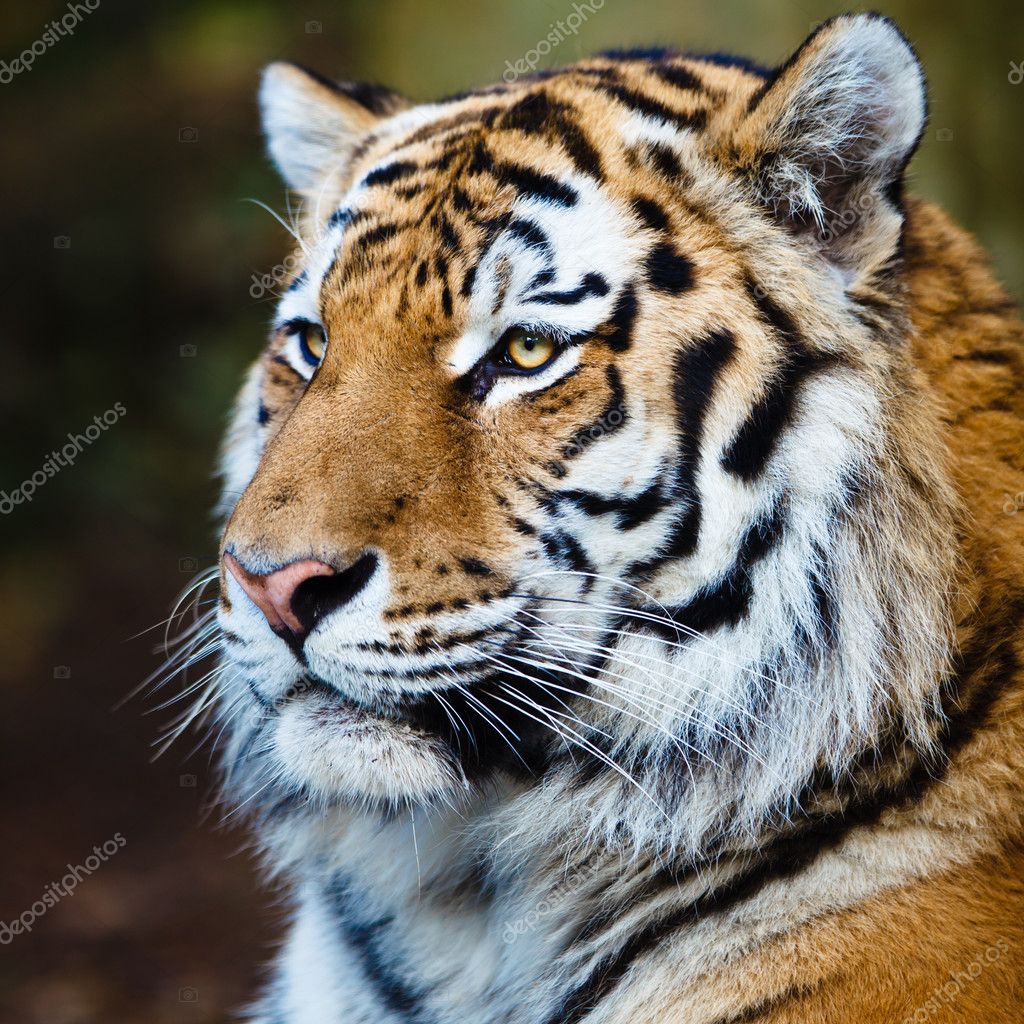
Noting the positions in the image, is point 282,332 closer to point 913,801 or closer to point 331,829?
point 331,829

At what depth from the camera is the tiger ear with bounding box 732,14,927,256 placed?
166 cm

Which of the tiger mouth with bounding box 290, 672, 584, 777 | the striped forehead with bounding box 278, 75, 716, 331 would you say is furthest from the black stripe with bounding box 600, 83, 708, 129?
the tiger mouth with bounding box 290, 672, 584, 777

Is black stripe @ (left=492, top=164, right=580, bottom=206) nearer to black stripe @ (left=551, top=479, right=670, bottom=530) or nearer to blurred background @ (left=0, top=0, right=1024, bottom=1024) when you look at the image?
black stripe @ (left=551, top=479, right=670, bottom=530)

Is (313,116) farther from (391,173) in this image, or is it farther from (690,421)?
(690,421)

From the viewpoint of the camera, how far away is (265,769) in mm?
2064

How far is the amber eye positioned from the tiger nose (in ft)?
1.24

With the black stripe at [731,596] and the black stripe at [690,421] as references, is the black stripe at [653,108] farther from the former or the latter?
the black stripe at [731,596]

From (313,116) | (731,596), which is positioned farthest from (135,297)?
(731,596)

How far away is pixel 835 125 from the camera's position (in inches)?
68.2

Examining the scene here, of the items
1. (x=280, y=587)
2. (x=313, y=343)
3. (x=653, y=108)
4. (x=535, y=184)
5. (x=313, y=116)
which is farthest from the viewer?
(x=313, y=116)

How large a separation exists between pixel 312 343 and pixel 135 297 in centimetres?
458

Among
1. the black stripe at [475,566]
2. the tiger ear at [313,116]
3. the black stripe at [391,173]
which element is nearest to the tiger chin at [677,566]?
the black stripe at [475,566]

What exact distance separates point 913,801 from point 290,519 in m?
0.94

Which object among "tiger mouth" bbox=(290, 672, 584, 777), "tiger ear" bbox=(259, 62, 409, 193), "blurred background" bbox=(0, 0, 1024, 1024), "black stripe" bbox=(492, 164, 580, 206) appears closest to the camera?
"tiger mouth" bbox=(290, 672, 584, 777)
